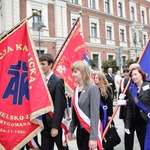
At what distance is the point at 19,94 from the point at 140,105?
166 centimetres

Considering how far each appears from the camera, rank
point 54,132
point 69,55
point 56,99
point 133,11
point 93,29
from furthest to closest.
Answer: point 133,11 → point 93,29 → point 69,55 → point 56,99 → point 54,132

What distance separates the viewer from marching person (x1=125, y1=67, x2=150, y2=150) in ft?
12.4

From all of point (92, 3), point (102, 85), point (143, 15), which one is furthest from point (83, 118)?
point (143, 15)

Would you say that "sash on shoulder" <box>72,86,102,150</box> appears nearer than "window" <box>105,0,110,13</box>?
Yes

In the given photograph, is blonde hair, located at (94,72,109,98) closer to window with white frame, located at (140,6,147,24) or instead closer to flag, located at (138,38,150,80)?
flag, located at (138,38,150,80)

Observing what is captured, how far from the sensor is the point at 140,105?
3.82m

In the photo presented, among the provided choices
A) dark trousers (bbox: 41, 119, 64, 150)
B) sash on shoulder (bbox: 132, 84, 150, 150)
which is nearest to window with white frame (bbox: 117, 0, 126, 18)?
sash on shoulder (bbox: 132, 84, 150, 150)

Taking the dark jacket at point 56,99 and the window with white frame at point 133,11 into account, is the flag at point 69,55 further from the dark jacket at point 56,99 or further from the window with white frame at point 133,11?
the window with white frame at point 133,11

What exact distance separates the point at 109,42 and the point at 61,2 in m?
8.34

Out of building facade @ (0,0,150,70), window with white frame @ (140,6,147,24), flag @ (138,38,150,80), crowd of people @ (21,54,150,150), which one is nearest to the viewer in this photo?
crowd of people @ (21,54,150,150)

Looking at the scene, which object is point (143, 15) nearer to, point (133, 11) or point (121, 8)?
point (133, 11)

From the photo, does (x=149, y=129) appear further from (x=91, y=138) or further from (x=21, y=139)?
(x=21, y=139)

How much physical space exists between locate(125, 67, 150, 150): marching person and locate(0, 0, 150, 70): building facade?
44.5 feet

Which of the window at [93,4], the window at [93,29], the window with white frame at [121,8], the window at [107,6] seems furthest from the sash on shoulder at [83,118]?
the window with white frame at [121,8]
